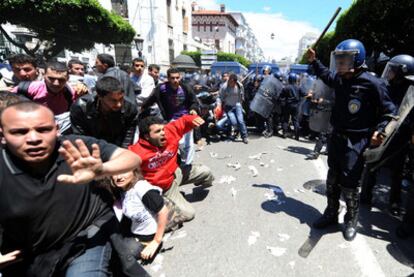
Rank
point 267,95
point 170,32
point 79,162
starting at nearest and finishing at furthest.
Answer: point 79,162
point 267,95
point 170,32

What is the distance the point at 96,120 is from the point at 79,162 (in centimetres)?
159

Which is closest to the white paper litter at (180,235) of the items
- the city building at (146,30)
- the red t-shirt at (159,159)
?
the red t-shirt at (159,159)

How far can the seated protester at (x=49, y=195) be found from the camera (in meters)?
1.61

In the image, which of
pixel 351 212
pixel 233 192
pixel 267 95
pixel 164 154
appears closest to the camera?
pixel 351 212

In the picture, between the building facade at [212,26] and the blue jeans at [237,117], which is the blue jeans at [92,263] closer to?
the blue jeans at [237,117]

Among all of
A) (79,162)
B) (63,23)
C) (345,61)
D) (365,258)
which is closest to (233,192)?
(365,258)

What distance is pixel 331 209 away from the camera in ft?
11.3

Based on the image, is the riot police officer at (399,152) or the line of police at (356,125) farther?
the riot police officer at (399,152)

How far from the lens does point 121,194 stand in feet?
9.76

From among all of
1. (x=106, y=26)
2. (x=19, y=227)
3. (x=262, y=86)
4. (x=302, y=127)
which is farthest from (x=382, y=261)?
(x=106, y=26)

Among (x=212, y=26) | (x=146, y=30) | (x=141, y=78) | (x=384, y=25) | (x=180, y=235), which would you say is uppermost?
(x=212, y=26)

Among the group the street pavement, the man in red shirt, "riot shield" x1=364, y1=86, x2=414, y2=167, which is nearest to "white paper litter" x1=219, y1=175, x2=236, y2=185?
the street pavement

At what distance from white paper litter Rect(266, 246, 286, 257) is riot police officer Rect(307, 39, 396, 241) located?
2.50 feet

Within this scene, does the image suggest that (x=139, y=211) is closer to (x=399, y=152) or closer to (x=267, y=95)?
(x=399, y=152)
